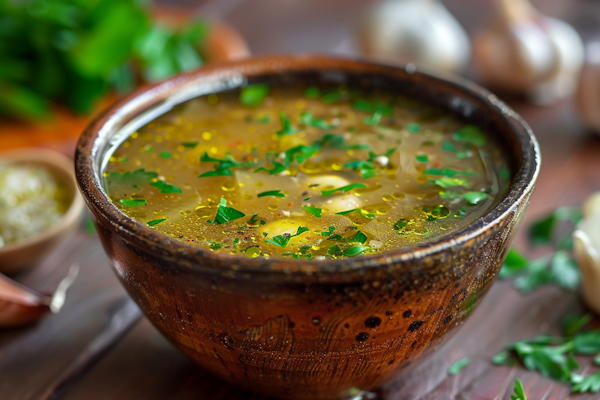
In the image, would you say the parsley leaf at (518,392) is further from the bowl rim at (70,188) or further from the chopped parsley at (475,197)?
the bowl rim at (70,188)

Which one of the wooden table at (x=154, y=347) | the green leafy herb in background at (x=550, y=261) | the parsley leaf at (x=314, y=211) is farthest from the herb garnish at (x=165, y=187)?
the green leafy herb in background at (x=550, y=261)

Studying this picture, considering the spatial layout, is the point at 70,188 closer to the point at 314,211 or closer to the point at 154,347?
the point at 154,347

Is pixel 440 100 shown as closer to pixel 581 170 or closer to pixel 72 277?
pixel 581 170

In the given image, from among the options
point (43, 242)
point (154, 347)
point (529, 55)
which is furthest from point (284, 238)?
point (529, 55)

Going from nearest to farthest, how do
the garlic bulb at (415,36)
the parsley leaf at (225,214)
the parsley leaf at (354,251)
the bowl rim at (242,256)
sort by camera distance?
the bowl rim at (242,256), the parsley leaf at (354,251), the parsley leaf at (225,214), the garlic bulb at (415,36)

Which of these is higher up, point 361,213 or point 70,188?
point 361,213
